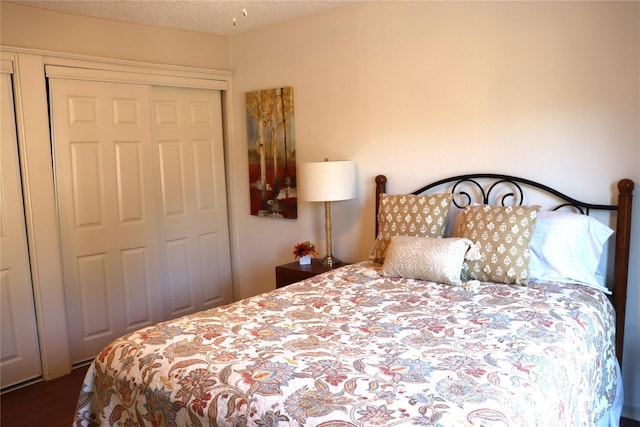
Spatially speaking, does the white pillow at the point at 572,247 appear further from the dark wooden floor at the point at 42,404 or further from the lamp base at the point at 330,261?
the dark wooden floor at the point at 42,404

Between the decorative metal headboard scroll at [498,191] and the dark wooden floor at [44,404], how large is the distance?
1.14 meters

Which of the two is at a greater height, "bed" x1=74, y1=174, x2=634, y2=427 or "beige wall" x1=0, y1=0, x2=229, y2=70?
"beige wall" x1=0, y1=0, x2=229, y2=70

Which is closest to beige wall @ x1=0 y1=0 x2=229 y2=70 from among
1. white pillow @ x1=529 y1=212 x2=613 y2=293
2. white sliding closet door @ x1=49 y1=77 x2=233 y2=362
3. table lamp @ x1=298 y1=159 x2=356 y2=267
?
white sliding closet door @ x1=49 y1=77 x2=233 y2=362

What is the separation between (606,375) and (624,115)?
1.23m

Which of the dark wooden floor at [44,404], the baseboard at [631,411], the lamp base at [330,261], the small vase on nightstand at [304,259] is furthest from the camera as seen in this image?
the small vase on nightstand at [304,259]

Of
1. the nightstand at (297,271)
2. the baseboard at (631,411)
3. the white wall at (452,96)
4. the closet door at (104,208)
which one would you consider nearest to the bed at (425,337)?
the white wall at (452,96)

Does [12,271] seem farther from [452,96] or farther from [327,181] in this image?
[452,96]

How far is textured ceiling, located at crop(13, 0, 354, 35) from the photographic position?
3.31m

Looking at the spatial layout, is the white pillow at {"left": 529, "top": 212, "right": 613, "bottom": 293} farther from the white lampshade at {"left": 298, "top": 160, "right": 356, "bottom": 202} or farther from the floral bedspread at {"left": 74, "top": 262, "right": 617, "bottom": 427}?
the white lampshade at {"left": 298, "top": 160, "right": 356, "bottom": 202}

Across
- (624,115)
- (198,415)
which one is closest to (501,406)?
(198,415)

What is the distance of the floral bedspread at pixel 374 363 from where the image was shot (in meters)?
1.46

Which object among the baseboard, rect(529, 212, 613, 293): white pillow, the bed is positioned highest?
rect(529, 212, 613, 293): white pillow

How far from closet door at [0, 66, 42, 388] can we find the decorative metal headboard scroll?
8.25ft

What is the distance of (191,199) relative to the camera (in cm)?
423
